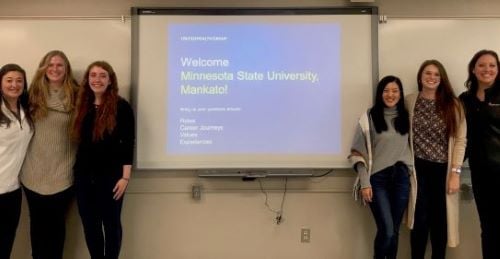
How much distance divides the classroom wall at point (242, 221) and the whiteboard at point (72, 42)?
884mm

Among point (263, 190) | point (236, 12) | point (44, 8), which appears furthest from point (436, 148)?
point (44, 8)

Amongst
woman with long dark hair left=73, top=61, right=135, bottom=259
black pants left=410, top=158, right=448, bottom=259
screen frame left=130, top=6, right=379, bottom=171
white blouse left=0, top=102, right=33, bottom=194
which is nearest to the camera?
white blouse left=0, top=102, right=33, bottom=194

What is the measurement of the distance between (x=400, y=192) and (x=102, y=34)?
2425 millimetres

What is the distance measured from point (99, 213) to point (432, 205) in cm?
224

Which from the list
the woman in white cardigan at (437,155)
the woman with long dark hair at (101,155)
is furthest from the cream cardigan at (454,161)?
the woman with long dark hair at (101,155)

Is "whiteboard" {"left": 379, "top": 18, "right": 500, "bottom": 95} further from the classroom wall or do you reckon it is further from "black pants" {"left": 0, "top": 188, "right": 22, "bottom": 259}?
"black pants" {"left": 0, "top": 188, "right": 22, "bottom": 259}

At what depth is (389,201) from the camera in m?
2.61

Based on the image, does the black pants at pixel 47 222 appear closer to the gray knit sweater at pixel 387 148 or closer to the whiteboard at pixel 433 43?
the gray knit sweater at pixel 387 148

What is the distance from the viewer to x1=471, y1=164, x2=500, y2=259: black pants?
2420 mm

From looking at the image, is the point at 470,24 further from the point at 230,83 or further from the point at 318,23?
the point at 230,83

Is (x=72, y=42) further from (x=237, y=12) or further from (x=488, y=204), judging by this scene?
(x=488, y=204)

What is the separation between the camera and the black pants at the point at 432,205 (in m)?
2.57

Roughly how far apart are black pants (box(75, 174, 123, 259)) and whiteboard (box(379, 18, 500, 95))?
2.14 metres

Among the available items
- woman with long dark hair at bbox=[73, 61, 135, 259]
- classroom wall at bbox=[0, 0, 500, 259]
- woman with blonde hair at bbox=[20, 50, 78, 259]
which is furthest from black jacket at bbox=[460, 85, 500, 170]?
woman with blonde hair at bbox=[20, 50, 78, 259]
